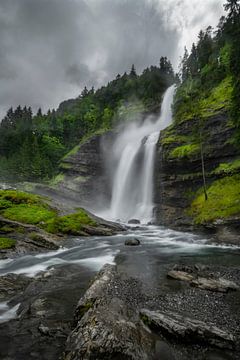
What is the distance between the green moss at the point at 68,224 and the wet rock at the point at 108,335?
18.0 m

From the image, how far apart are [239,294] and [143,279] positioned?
163 inches

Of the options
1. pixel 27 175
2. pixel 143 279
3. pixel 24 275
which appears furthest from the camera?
pixel 27 175

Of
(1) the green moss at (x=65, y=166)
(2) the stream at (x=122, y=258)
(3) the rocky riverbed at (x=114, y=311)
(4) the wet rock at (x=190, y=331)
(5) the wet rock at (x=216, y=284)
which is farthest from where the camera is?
(1) the green moss at (x=65, y=166)

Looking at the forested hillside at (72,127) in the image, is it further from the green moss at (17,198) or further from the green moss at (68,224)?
the green moss at (68,224)

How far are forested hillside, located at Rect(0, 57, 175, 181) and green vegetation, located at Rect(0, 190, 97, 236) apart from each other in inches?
1558

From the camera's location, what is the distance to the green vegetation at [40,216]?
86.0 ft

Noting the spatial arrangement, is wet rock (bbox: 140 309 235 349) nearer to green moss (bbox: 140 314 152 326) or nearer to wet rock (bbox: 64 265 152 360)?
green moss (bbox: 140 314 152 326)

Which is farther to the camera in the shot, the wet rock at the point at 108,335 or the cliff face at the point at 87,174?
the cliff face at the point at 87,174

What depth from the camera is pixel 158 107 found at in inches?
2921

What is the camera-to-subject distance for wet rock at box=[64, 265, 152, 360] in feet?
20.2

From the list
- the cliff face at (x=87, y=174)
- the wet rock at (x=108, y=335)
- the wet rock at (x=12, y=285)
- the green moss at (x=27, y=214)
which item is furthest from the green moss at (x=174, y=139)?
the wet rock at (x=108, y=335)

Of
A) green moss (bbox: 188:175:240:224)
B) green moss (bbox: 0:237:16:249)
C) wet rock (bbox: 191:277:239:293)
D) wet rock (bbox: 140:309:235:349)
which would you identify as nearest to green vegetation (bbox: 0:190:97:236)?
green moss (bbox: 0:237:16:249)

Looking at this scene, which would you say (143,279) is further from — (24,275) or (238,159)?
(238,159)

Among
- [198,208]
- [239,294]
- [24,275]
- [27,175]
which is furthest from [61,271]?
[27,175]
